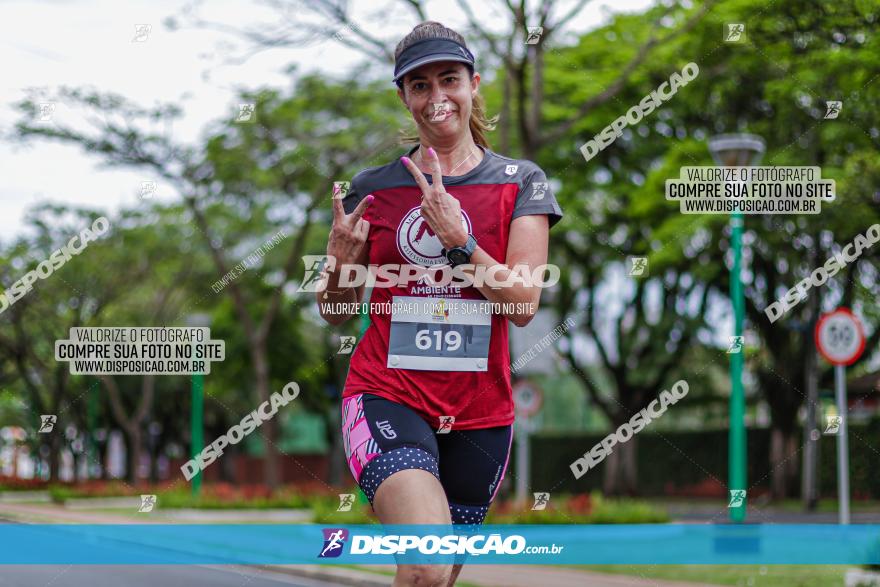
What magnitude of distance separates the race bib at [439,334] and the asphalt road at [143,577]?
655 centimetres

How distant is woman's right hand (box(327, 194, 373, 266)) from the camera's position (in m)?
3.54

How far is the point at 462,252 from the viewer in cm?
336

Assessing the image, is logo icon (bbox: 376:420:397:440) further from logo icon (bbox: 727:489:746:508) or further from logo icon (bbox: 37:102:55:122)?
logo icon (bbox: 37:102:55:122)

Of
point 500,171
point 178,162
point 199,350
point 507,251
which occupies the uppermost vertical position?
point 178,162

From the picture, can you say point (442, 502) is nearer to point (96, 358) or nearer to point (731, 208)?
point (731, 208)

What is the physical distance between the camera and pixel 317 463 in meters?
51.6

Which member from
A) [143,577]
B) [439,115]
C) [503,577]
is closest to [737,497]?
[503,577]

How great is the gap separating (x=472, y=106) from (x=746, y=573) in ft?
23.6

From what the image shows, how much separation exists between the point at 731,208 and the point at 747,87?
1360cm

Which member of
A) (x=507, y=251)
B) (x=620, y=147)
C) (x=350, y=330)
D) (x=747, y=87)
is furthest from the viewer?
(x=350, y=330)

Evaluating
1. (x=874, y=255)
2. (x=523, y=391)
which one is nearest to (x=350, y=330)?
(x=523, y=391)

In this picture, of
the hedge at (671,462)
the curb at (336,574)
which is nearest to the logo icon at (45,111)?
the curb at (336,574)

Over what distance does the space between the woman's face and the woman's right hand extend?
0.30 metres

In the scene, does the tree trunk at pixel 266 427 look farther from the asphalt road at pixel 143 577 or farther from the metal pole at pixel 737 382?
the metal pole at pixel 737 382
